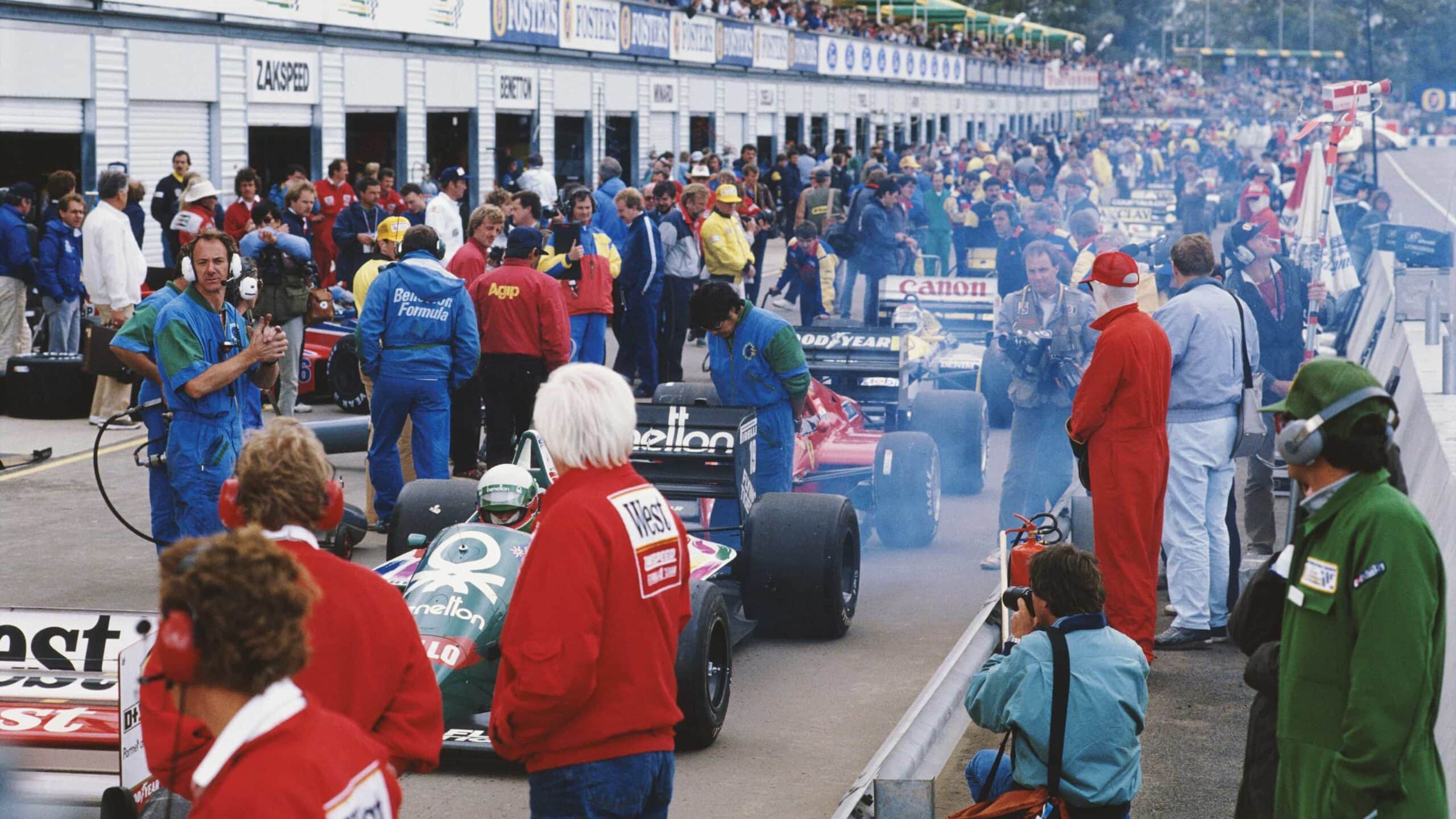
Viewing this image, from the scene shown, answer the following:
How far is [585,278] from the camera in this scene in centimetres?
1312

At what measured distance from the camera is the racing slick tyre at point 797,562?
26.5 feet

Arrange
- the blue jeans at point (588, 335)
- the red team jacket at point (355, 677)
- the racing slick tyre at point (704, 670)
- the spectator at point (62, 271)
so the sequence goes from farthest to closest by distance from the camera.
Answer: the spectator at point (62, 271), the blue jeans at point (588, 335), the racing slick tyre at point (704, 670), the red team jacket at point (355, 677)

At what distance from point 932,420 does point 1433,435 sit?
4.22 m

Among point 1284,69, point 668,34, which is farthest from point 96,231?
point 1284,69

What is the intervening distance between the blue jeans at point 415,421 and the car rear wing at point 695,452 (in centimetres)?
166

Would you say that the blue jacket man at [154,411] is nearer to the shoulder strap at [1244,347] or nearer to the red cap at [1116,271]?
the red cap at [1116,271]

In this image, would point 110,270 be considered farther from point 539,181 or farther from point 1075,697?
point 1075,697

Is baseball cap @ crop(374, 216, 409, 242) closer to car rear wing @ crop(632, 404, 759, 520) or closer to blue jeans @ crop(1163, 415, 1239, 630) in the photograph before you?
car rear wing @ crop(632, 404, 759, 520)

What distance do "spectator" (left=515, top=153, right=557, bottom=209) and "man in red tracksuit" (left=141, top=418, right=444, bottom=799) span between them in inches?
596

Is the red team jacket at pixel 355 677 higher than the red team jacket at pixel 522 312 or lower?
lower

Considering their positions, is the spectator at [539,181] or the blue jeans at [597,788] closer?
the blue jeans at [597,788]

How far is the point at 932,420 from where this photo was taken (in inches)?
464

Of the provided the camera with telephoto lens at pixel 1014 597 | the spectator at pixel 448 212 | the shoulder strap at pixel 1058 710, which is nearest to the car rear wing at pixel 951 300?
the spectator at pixel 448 212

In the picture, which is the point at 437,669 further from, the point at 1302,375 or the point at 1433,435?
the point at 1433,435
